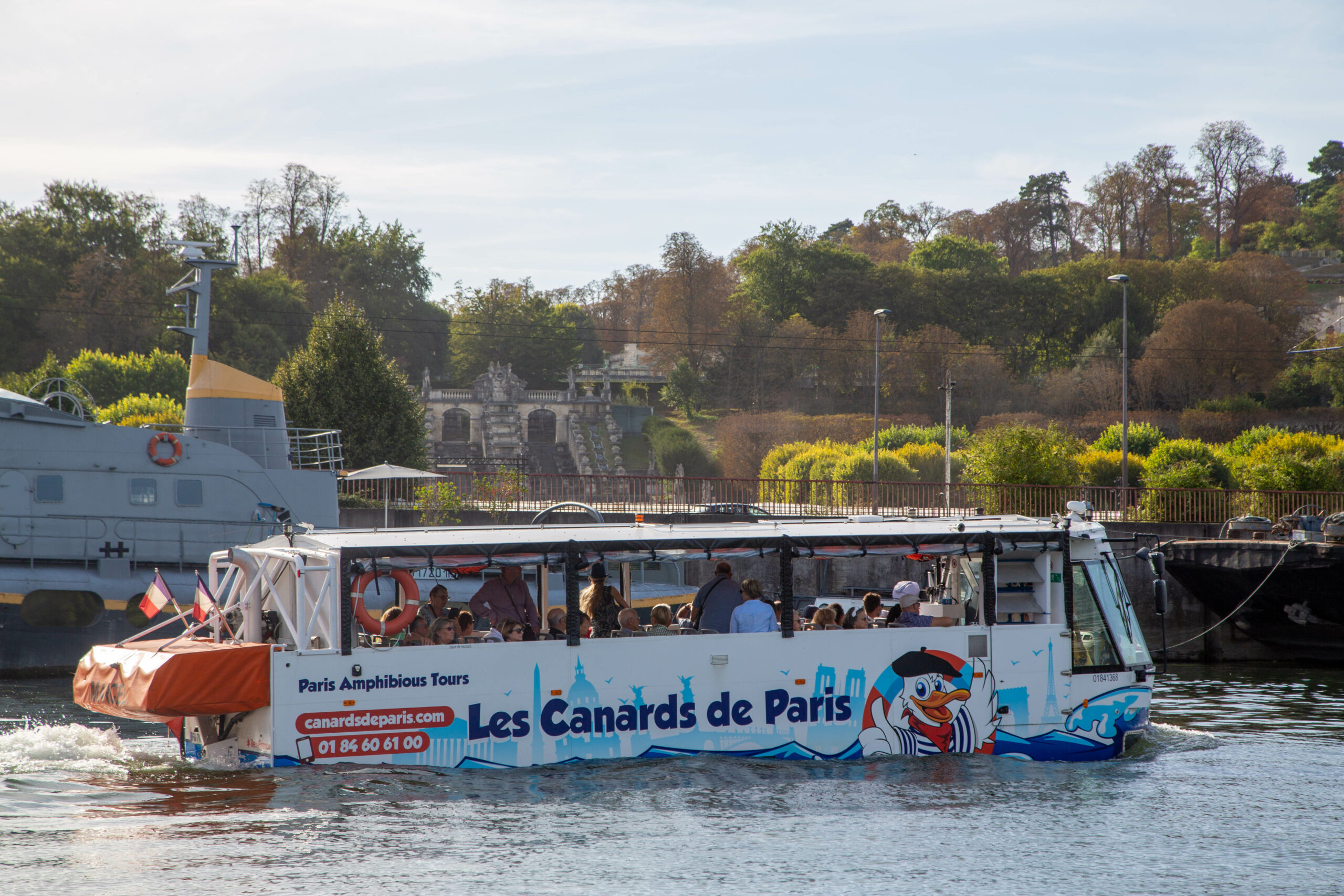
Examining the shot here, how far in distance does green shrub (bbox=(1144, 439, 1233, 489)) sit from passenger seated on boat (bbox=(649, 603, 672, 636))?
75.7 ft

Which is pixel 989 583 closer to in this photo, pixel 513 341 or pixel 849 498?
pixel 849 498

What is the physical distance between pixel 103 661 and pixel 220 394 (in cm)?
1323

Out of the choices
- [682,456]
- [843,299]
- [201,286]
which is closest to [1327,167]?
[843,299]

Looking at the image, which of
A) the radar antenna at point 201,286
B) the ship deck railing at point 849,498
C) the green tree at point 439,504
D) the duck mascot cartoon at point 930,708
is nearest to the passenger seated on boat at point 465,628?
the duck mascot cartoon at point 930,708

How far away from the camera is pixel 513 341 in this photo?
102 meters

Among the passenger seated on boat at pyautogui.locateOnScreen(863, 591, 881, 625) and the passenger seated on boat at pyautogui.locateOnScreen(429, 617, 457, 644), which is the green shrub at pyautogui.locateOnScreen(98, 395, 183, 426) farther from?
the passenger seated on boat at pyautogui.locateOnScreen(863, 591, 881, 625)

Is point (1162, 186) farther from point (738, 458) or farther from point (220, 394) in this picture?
point (220, 394)

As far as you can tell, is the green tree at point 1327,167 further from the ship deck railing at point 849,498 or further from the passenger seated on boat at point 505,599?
the passenger seated on boat at point 505,599

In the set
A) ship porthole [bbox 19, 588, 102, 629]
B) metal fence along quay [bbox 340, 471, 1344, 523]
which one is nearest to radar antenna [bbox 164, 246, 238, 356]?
metal fence along quay [bbox 340, 471, 1344, 523]

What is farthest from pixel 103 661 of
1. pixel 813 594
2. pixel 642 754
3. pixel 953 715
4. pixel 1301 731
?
pixel 813 594

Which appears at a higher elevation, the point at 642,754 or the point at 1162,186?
the point at 1162,186

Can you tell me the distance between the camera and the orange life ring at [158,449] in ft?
75.3

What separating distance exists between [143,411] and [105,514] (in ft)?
98.1

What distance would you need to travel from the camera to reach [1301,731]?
16.8 metres
